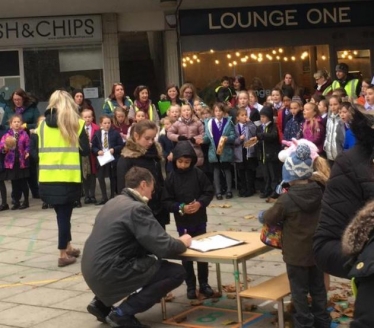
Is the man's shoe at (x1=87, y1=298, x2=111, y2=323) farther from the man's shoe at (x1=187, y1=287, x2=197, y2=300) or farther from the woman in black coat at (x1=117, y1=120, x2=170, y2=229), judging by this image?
the woman in black coat at (x1=117, y1=120, x2=170, y2=229)

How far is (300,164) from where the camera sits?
5.63 meters

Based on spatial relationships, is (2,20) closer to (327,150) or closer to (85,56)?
(85,56)

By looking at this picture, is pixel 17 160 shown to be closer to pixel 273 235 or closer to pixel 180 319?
pixel 180 319

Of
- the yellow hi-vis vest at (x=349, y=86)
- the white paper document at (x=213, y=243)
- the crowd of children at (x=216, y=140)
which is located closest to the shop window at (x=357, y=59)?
the yellow hi-vis vest at (x=349, y=86)

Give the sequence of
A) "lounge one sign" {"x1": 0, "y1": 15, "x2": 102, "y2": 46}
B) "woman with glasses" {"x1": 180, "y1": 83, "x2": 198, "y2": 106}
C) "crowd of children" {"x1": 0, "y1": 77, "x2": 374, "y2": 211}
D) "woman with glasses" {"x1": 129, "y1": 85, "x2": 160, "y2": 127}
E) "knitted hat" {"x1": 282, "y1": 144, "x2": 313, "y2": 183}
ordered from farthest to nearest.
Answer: "lounge one sign" {"x1": 0, "y1": 15, "x2": 102, "y2": 46} < "woman with glasses" {"x1": 180, "y1": 83, "x2": 198, "y2": 106} < "woman with glasses" {"x1": 129, "y1": 85, "x2": 160, "y2": 127} < "crowd of children" {"x1": 0, "y1": 77, "x2": 374, "y2": 211} < "knitted hat" {"x1": 282, "y1": 144, "x2": 313, "y2": 183}

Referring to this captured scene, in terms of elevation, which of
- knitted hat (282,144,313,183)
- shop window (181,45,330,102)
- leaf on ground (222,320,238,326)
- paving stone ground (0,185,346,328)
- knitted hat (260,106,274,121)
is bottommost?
leaf on ground (222,320,238,326)

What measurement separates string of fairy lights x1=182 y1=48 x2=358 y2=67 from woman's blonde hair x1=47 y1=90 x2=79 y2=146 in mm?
10186

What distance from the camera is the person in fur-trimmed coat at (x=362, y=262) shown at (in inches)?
104

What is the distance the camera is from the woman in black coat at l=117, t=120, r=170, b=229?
7.10m

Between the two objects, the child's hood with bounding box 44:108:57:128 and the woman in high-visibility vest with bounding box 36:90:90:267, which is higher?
the child's hood with bounding box 44:108:57:128

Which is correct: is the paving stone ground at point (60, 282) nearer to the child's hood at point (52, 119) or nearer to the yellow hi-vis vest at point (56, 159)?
the yellow hi-vis vest at point (56, 159)

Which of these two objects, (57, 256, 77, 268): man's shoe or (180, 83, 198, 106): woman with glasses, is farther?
(180, 83, 198, 106): woman with glasses

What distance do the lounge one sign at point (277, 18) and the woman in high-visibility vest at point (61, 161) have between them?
10.2 m

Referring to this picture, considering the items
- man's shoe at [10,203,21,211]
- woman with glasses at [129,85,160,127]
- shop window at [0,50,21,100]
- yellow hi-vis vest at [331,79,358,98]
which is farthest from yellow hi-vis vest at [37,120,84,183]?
shop window at [0,50,21,100]
